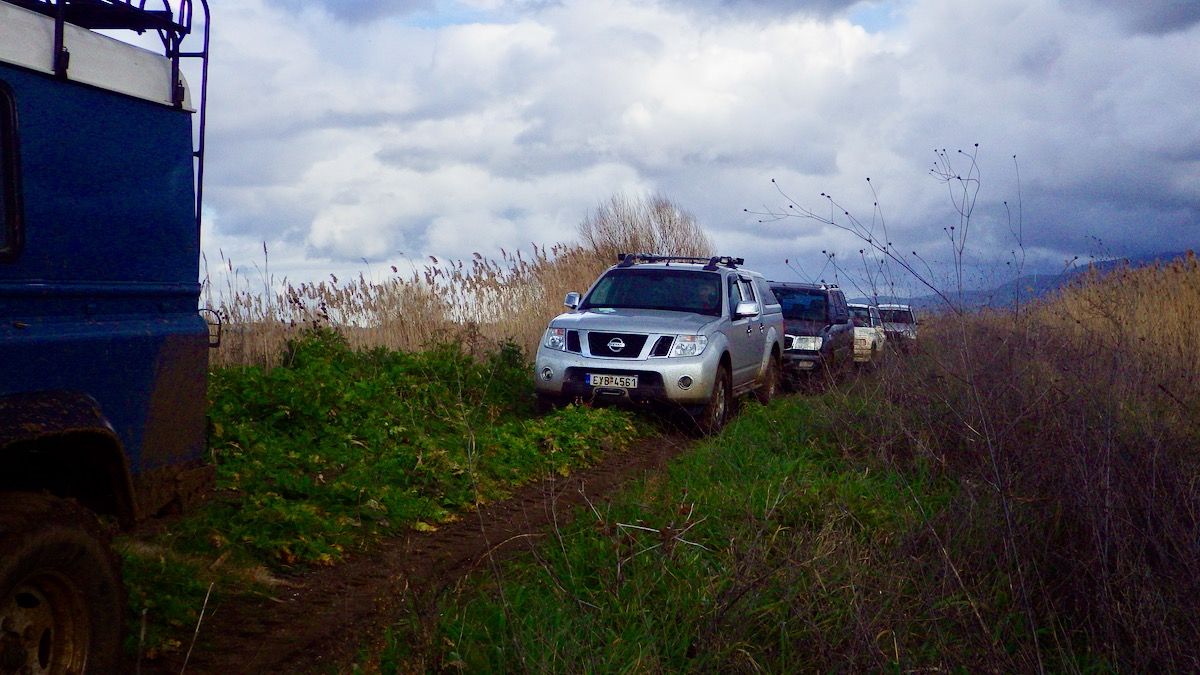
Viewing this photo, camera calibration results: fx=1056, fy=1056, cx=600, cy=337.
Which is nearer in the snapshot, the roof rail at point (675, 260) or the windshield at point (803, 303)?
the roof rail at point (675, 260)

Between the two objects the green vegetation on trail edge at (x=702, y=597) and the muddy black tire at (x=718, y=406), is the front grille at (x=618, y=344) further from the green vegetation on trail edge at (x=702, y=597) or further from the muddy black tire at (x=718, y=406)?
the green vegetation on trail edge at (x=702, y=597)

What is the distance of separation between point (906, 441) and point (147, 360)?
577cm

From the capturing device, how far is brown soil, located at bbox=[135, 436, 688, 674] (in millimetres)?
4438

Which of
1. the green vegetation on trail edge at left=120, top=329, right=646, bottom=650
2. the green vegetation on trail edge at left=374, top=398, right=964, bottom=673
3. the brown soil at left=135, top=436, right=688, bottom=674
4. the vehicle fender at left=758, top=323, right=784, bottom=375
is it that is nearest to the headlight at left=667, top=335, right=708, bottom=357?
the green vegetation on trail edge at left=120, top=329, right=646, bottom=650

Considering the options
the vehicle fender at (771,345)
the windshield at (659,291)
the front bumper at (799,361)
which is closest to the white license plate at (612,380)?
the windshield at (659,291)

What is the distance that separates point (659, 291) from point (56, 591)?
9.28 meters

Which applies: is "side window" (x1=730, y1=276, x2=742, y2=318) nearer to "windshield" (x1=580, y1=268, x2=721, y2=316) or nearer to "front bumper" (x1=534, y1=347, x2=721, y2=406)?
"windshield" (x1=580, y1=268, x2=721, y2=316)

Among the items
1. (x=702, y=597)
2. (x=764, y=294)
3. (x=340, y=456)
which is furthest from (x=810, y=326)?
(x=702, y=597)

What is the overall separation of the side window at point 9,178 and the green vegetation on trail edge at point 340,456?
1829 millimetres

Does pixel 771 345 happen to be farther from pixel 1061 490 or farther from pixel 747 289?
pixel 1061 490

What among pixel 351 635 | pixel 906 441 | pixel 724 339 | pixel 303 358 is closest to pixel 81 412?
pixel 351 635

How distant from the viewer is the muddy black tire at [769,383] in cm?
1387

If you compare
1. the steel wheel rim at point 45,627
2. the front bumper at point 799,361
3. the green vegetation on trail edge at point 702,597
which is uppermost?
the front bumper at point 799,361

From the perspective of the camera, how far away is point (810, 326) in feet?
58.6
